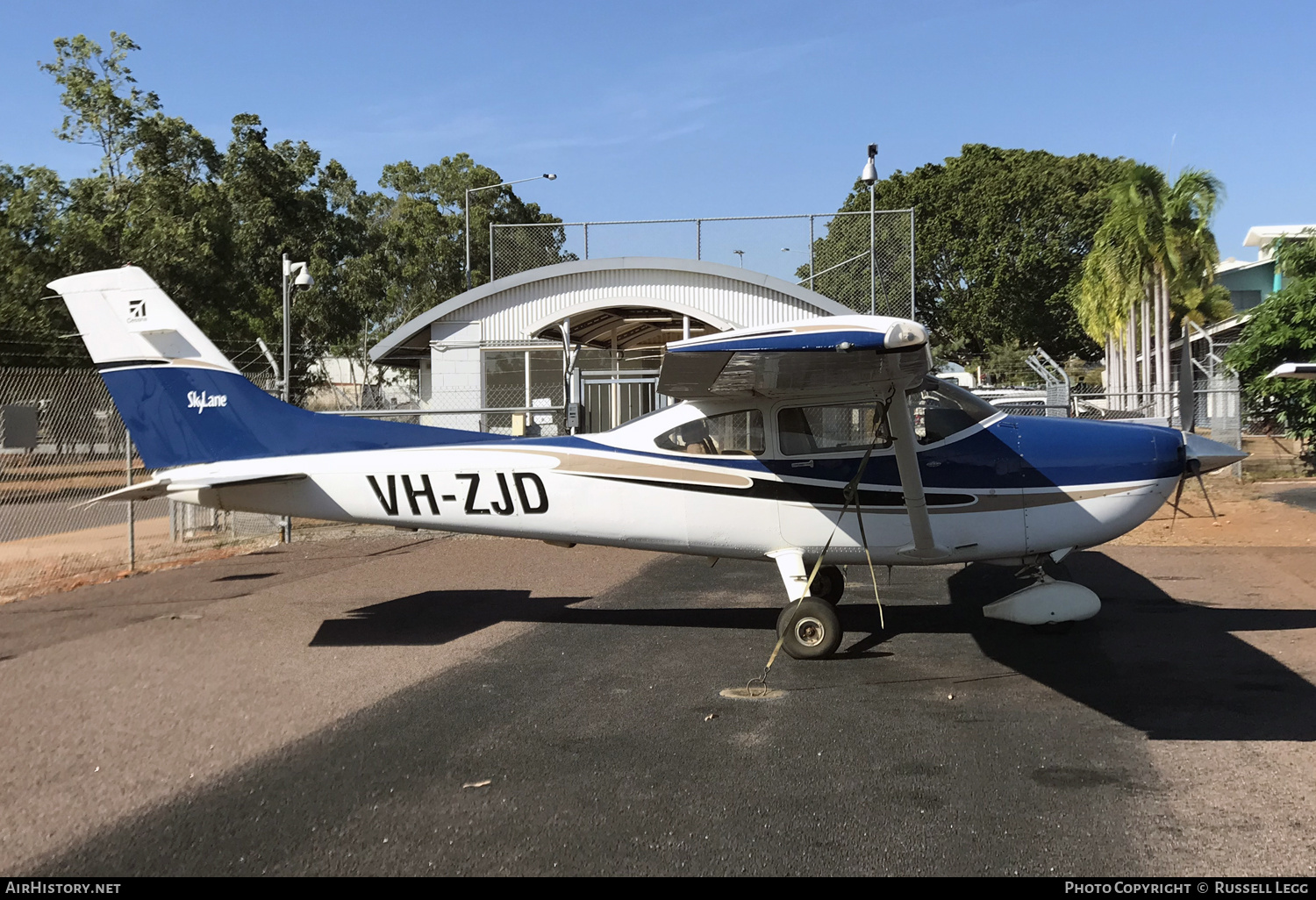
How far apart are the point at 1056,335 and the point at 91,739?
4666 centimetres

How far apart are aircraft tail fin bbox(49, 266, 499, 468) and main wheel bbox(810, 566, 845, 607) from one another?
3060 mm

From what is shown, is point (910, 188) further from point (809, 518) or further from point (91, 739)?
point (91, 739)

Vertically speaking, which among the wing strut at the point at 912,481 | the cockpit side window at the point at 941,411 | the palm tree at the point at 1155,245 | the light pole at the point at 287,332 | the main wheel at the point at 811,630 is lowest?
the main wheel at the point at 811,630

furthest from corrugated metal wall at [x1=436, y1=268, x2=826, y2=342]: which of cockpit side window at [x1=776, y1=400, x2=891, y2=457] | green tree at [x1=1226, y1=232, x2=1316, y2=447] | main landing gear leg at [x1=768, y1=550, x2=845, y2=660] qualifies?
main landing gear leg at [x1=768, y1=550, x2=845, y2=660]

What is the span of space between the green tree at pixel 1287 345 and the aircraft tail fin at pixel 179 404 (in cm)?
1605

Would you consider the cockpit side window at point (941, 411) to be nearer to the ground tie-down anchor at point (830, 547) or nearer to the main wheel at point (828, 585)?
the ground tie-down anchor at point (830, 547)

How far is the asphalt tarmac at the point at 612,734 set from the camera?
3734 mm

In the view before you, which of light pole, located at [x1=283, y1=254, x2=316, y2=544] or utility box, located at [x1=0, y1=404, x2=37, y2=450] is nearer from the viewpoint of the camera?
light pole, located at [x1=283, y1=254, x2=316, y2=544]

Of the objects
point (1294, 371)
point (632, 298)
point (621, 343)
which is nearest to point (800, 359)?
point (1294, 371)

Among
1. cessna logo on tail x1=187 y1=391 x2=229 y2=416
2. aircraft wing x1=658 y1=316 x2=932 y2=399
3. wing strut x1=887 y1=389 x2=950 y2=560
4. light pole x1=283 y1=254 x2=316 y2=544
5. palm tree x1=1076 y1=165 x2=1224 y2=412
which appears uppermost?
palm tree x1=1076 y1=165 x2=1224 y2=412

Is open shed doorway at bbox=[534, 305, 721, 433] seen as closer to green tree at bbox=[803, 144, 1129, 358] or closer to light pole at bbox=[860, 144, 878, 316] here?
light pole at bbox=[860, 144, 878, 316]

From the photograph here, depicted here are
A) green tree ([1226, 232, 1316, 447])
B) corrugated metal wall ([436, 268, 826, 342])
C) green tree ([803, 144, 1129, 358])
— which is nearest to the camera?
green tree ([1226, 232, 1316, 447])

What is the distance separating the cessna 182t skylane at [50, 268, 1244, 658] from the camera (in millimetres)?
6934

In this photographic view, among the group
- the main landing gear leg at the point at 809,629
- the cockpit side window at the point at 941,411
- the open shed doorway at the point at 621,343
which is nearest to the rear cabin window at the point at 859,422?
the cockpit side window at the point at 941,411
